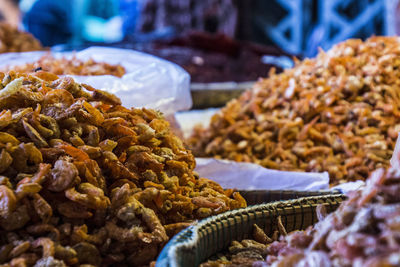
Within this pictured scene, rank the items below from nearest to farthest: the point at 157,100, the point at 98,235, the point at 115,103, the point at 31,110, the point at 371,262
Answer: the point at 371,262 → the point at 98,235 → the point at 31,110 → the point at 115,103 → the point at 157,100

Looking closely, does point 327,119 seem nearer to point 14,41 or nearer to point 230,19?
point 14,41

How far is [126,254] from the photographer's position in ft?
2.00

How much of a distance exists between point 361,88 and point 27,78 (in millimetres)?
1024

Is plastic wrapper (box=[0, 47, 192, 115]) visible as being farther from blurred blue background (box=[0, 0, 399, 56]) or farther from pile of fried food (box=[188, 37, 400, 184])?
blurred blue background (box=[0, 0, 399, 56])

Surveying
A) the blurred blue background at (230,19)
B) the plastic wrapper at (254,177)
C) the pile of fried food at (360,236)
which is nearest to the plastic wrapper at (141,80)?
the plastic wrapper at (254,177)

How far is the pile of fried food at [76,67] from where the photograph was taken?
1206 mm

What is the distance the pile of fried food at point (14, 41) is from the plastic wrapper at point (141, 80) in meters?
0.78

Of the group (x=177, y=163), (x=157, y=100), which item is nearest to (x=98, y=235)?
(x=177, y=163)

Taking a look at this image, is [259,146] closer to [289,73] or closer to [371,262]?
[289,73]

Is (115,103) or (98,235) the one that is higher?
(115,103)

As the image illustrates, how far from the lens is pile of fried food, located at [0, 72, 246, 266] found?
1.86 ft

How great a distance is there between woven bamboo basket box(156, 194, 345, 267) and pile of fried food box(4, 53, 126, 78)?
0.71 m

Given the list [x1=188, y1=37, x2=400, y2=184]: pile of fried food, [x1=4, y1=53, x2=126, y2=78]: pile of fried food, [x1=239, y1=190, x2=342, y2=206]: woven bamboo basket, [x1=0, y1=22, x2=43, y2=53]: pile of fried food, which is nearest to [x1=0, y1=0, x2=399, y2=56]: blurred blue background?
[x1=0, y1=22, x2=43, y2=53]: pile of fried food

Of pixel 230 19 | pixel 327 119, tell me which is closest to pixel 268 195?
pixel 327 119
